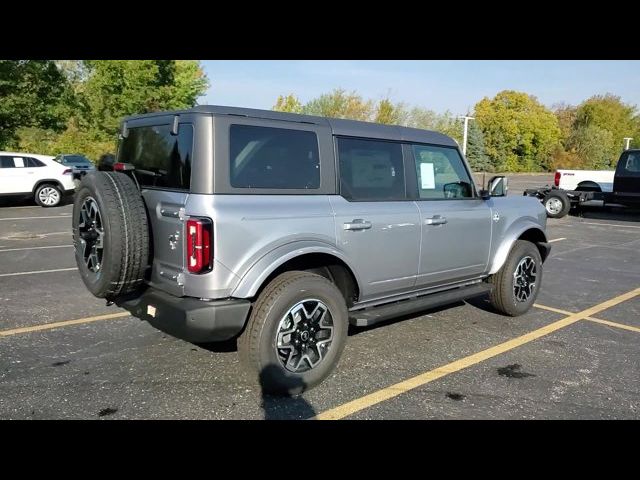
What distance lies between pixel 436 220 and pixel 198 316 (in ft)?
7.48

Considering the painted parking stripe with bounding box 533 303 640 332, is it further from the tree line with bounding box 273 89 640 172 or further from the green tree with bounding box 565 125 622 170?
the green tree with bounding box 565 125 622 170

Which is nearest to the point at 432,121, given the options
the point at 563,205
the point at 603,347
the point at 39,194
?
the point at 563,205

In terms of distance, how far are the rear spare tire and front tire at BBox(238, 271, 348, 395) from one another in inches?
33.9

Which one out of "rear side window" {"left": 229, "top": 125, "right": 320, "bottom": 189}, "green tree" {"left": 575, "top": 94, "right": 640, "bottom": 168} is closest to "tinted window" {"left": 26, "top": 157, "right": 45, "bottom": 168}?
"rear side window" {"left": 229, "top": 125, "right": 320, "bottom": 189}

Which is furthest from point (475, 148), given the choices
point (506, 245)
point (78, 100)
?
point (506, 245)

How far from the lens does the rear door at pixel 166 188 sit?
3145 mm

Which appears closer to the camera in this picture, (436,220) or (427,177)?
(436,220)

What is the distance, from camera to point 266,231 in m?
3.19

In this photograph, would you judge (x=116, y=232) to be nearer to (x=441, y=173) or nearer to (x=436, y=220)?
(x=436, y=220)

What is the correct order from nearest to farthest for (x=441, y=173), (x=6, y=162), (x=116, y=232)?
(x=116, y=232), (x=441, y=173), (x=6, y=162)

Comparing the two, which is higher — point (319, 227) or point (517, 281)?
point (319, 227)

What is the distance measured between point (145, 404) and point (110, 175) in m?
1.56

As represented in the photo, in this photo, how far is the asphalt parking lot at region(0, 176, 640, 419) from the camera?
3.20 m

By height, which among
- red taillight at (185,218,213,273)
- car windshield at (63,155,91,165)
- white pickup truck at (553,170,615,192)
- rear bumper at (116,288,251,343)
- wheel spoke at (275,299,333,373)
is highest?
car windshield at (63,155,91,165)
